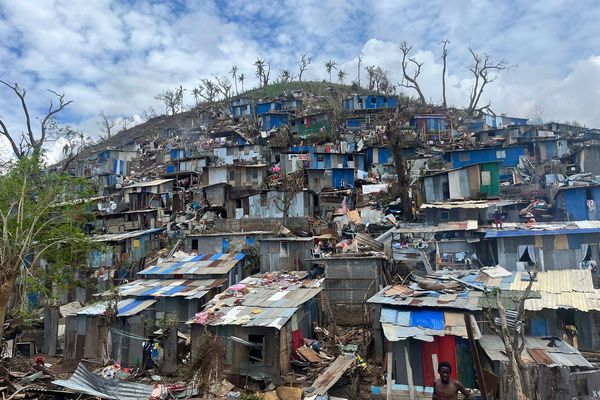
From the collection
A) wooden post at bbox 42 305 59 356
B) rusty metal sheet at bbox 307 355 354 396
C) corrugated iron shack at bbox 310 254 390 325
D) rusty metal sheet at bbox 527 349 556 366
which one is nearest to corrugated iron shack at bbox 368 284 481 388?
rusty metal sheet at bbox 527 349 556 366

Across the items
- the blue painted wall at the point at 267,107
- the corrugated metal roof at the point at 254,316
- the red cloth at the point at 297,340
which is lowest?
the red cloth at the point at 297,340

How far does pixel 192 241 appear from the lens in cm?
2616

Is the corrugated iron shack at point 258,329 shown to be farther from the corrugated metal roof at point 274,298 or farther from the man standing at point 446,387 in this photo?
the man standing at point 446,387

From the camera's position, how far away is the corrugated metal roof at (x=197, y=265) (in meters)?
21.3

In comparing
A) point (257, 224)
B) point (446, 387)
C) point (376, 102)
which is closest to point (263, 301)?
point (446, 387)

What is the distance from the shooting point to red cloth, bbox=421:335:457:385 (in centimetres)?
1231

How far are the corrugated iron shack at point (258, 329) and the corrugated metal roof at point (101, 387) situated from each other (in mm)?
3214

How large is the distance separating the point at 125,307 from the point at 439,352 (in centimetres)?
1380

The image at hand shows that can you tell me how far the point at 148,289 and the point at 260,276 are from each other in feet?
18.9

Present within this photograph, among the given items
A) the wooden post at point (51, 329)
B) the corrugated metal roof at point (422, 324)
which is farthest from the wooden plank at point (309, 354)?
the wooden post at point (51, 329)

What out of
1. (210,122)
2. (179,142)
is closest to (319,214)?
(179,142)

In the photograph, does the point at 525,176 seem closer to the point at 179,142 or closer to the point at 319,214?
the point at 319,214

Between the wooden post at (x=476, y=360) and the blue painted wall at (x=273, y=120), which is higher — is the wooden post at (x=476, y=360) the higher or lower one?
the lower one

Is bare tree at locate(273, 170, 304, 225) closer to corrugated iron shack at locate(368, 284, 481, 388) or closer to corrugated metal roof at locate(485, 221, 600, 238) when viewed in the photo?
corrugated metal roof at locate(485, 221, 600, 238)
